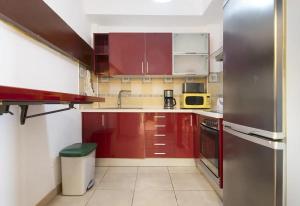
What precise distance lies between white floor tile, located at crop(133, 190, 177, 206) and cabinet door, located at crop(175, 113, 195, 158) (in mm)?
870

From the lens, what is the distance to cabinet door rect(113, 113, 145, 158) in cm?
297

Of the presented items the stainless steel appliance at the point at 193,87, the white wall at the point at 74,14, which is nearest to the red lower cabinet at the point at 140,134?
the stainless steel appliance at the point at 193,87

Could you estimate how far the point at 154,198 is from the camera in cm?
204

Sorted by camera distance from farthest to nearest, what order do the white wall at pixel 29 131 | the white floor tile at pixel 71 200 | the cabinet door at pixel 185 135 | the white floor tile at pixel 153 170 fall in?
the cabinet door at pixel 185 135
the white floor tile at pixel 153 170
the white floor tile at pixel 71 200
the white wall at pixel 29 131

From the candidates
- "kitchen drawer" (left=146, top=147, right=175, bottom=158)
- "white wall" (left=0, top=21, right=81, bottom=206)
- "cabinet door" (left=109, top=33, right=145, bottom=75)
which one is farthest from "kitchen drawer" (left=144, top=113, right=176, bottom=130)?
"white wall" (left=0, top=21, right=81, bottom=206)

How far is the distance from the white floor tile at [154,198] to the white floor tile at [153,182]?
0.34 feet

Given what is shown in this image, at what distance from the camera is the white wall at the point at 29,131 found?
136cm

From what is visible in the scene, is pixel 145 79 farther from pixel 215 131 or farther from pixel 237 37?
pixel 237 37

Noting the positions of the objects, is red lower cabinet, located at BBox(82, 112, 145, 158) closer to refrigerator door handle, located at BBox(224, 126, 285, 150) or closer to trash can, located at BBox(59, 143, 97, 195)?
trash can, located at BBox(59, 143, 97, 195)

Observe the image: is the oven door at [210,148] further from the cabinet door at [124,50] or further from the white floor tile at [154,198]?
the cabinet door at [124,50]

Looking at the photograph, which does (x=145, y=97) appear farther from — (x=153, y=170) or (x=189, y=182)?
(x=189, y=182)

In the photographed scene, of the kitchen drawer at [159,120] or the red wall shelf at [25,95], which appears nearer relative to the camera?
the red wall shelf at [25,95]

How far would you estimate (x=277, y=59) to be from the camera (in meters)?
0.94

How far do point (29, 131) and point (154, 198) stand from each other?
1.29m
